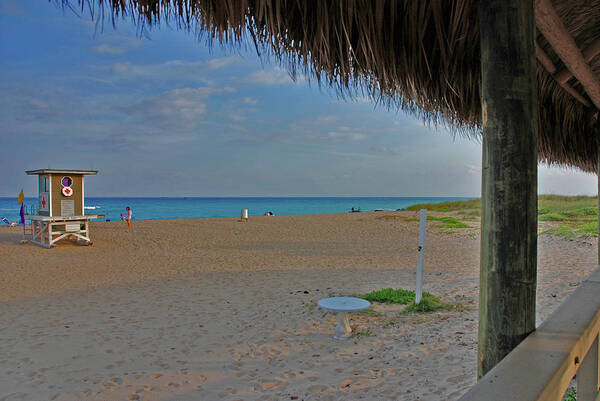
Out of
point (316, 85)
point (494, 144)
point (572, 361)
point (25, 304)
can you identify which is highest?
point (316, 85)

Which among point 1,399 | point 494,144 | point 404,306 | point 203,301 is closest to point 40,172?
point 203,301

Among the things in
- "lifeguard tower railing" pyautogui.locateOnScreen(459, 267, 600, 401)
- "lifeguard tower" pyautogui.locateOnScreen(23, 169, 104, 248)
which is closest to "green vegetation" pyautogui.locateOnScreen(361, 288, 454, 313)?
"lifeguard tower railing" pyautogui.locateOnScreen(459, 267, 600, 401)

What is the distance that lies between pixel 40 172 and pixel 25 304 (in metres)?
7.24

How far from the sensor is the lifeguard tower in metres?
11.6

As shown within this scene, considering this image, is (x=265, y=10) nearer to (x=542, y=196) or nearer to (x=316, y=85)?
(x=316, y=85)

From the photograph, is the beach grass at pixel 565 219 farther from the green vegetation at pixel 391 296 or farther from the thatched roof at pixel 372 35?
the thatched roof at pixel 372 35

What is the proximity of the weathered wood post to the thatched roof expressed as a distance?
1.96ft

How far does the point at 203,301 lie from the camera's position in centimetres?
596

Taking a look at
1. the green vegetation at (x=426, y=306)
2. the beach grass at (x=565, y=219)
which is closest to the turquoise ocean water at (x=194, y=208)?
the beach grass at (x=565, y=219)

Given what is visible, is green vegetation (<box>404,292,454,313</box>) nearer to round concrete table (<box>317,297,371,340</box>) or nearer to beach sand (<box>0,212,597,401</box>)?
beach sand (<box>0,212,597,401</box>)

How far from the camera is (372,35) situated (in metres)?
1.84

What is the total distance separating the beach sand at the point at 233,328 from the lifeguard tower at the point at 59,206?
1.83 meters

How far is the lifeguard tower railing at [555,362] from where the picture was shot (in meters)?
0.96

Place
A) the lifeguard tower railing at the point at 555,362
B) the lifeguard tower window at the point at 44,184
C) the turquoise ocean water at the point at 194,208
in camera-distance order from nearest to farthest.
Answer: the lifeguard tower railing at the point at 555,362 < the lifeguard tower window at the point at 44,184 < the turquoise ocean water at the point at 194,208
